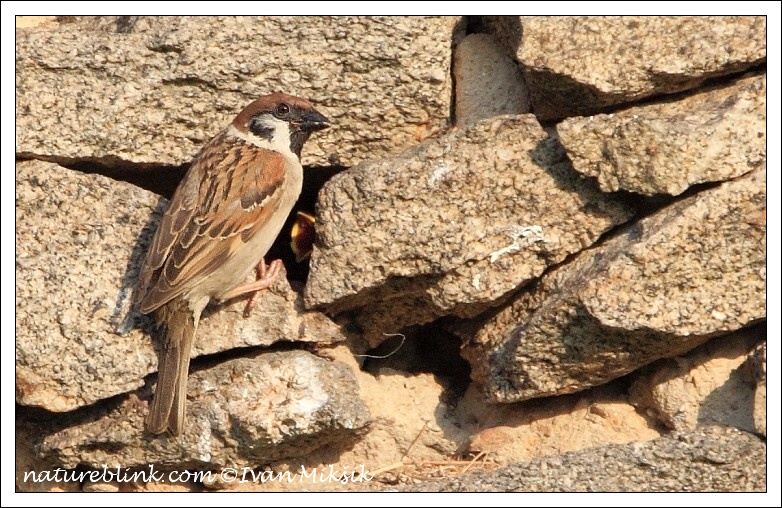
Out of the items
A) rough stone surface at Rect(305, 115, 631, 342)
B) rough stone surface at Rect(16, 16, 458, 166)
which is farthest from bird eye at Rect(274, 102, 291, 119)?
rough stone surface at Rect(305, 115, 631, 342)

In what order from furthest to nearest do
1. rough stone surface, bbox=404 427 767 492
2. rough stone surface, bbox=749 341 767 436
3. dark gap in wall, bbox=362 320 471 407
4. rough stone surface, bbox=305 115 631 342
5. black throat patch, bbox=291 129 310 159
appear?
dark gap in wall, bbox=362 320 471 407 < black throat patch, bbox=291 129 310 159 < rough stone surface, bbox=305 115 631 342 < rough stone surface, bbox=749 341 767 436 < rough stone surface, bbox=404 427 767 492

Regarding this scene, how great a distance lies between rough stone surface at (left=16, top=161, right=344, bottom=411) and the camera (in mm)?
4609

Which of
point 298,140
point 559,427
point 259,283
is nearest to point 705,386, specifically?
point 559,427

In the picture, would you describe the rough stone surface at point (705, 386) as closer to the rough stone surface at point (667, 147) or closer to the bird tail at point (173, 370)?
the rough stone surface at point (667, 147)

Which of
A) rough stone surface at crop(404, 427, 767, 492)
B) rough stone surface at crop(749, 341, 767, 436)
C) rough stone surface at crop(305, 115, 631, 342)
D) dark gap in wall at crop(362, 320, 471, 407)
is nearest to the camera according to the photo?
rough stone surface at crop(404, 427, 767, 492)

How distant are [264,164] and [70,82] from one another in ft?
3.23

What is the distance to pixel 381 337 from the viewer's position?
5070 millimetres

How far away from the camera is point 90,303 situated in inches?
185

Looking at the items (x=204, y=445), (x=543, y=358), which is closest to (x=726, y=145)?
(x=543, y=358)

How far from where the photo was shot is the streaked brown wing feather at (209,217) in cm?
463

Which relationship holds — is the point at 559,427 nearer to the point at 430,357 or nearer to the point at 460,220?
the point at 430,357

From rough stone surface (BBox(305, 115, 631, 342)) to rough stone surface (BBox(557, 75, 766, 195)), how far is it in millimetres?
203

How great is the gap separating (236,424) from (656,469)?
5.81ft

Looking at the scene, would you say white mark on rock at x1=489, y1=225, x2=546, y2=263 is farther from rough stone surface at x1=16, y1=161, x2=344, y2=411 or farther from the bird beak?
the bird beak
